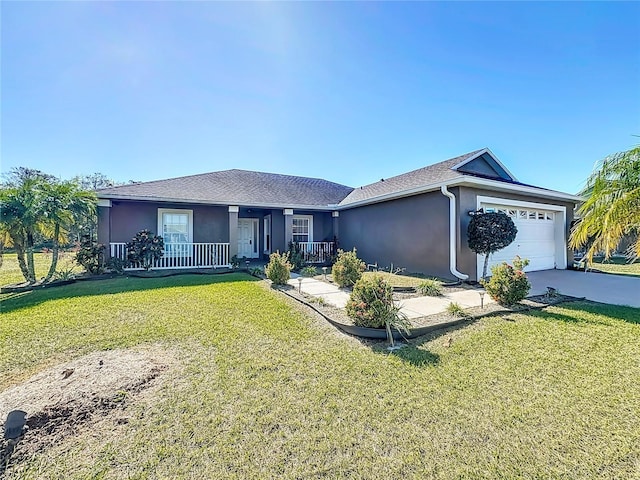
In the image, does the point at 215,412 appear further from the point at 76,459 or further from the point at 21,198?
the point at 21,198

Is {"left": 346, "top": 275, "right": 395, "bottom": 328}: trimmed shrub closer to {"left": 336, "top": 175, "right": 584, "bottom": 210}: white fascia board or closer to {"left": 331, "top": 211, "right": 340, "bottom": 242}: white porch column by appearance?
{"left": 336, "top": 175, "right": 584, "bottom": 210}: white fascia board

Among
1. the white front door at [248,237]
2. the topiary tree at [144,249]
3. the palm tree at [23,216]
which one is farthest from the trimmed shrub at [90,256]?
the white front door at [248,237]

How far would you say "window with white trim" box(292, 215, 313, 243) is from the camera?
15453mm

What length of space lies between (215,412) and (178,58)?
33.3ft

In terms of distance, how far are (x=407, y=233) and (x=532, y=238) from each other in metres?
5.07

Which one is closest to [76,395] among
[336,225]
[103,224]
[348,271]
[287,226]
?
[348,271]

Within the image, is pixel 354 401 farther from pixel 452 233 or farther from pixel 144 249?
pixel 144 249

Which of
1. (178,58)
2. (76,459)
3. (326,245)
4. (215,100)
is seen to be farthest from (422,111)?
(76,459)

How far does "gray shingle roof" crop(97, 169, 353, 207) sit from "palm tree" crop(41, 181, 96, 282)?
119cm

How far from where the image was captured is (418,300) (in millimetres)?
6699

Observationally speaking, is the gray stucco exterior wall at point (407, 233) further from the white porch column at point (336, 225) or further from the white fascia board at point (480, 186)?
the white porch column at point (336, 225)

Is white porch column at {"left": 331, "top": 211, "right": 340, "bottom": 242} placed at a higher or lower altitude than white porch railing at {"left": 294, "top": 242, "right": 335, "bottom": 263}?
higher

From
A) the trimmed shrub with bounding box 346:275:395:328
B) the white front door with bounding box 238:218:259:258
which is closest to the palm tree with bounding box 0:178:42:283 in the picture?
the white front door with bounding box 238:218:259:258

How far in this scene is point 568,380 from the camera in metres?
3.24
